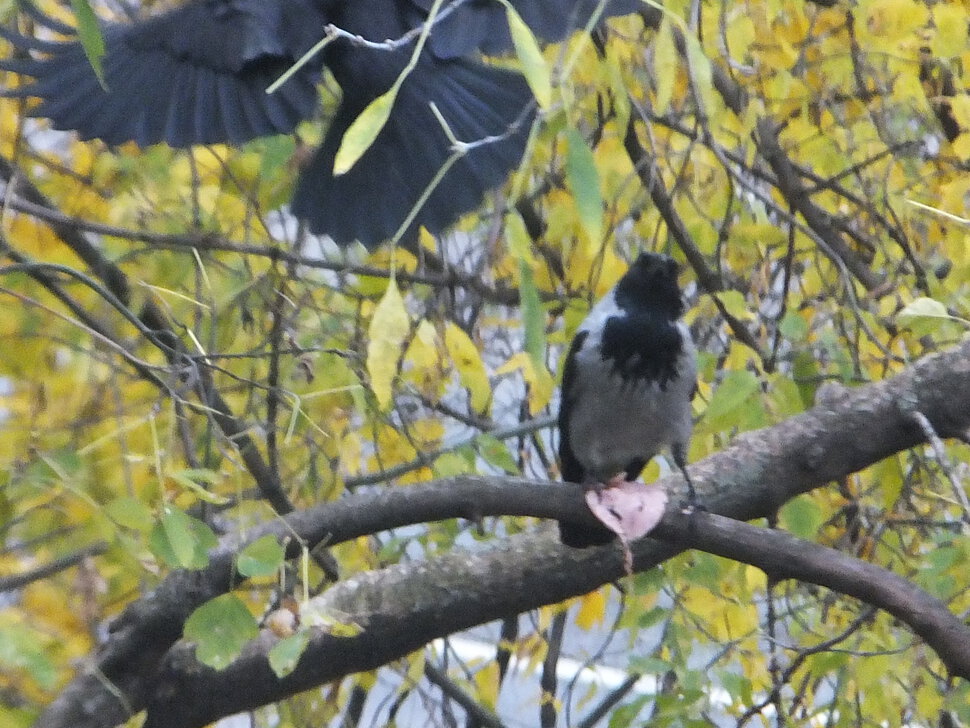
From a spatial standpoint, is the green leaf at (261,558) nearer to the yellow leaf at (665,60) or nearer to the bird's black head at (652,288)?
the yellow leaf at (665,60)

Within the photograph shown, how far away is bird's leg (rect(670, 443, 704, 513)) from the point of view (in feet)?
4.97

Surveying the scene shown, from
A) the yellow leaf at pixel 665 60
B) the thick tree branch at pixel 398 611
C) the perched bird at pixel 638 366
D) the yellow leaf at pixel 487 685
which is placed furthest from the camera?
the yellow leaf at pixel 487 685

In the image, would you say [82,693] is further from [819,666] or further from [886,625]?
[886,625]

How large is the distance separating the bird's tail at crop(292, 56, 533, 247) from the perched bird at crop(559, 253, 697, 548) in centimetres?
38

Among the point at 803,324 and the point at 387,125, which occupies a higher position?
the point at 387,125

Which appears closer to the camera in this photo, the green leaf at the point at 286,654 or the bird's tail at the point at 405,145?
the green leaf at the point at 286,654

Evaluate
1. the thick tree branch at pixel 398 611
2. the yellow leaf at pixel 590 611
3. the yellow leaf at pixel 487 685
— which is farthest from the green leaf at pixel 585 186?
the yellow leaf at pixel 487 685

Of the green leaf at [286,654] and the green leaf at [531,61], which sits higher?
the green leaf at [531,61]

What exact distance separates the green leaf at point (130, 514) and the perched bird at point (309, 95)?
2.48 feet

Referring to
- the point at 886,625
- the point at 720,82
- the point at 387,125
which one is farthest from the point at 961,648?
the point at 387,125

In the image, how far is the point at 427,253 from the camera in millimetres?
2375

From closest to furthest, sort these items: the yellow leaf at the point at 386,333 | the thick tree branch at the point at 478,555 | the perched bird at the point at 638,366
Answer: the yellow leaf at the point at 386,333 < the thick tree branch at the point at 478,555 < the perched bird at the point at 638,366

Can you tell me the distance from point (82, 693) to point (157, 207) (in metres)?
0.82

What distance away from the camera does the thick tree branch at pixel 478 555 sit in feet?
4.67
